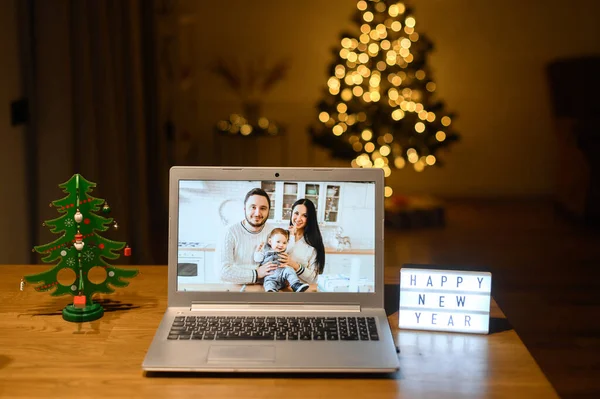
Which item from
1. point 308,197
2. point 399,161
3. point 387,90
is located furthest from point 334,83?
point 308,197

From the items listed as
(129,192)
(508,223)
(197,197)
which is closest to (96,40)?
(129,192)

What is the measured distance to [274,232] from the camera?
1151mm

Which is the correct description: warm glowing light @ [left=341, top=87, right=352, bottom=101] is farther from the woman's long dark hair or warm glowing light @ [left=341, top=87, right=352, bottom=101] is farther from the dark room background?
the woman's long dark hair

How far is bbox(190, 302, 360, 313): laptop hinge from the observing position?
1.13 m

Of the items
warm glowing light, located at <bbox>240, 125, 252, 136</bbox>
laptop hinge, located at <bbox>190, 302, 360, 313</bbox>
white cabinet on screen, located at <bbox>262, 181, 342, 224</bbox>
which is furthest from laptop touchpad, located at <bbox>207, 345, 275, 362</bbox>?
warm glowing light, located at <bbox>240, 125, 252, 136</bbox>

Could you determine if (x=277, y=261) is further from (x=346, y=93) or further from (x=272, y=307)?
(x=346, y=93)

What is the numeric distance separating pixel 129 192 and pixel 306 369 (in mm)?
2189

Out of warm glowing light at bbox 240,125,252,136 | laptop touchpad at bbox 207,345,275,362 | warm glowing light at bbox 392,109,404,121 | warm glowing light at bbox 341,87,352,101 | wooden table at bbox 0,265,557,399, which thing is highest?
warm glowing light at bbox 341,87,352,101

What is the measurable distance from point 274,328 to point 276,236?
0.16 meters

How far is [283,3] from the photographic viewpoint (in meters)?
4.63

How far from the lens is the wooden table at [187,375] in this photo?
2.94ft

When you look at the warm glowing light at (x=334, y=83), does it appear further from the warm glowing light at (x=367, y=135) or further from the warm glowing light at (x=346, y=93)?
the warm glowing light at (x=367, y=135)

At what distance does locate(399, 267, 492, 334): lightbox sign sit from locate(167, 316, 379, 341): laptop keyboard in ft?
0.24

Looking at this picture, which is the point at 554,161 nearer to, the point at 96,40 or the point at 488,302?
the point at 96,40
